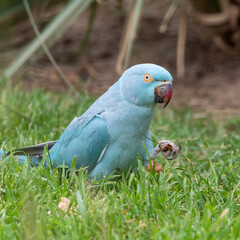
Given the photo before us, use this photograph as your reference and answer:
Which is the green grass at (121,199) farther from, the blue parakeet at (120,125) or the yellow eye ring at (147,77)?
the yellow eye ring at (147,77)

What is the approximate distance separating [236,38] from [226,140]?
2.05 meters

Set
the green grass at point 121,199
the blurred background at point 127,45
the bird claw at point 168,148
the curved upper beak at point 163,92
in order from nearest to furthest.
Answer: the green grass at point 121,199 < the curved upper beak at point 163,92 < the bird claw at point 168,148 < the blurred background at point 127,45

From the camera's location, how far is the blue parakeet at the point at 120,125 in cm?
236

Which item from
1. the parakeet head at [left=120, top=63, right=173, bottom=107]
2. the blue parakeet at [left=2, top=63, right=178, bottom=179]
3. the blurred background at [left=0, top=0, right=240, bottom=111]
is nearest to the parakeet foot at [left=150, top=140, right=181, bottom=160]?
the blue parakeet at [left=2, top=63, right=178, bottom=179]

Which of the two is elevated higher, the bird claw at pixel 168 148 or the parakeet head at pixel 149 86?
the parakeet head at pixel 149 86

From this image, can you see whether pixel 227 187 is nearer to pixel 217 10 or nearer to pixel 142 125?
pixel 142 125

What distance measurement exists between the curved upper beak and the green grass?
343 millimetres

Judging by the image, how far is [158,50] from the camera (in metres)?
5.73

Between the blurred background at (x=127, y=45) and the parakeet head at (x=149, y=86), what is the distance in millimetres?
1849

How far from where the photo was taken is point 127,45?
15.7 feet

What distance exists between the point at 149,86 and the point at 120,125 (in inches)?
9.0

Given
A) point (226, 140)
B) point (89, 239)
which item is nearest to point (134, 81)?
point (89, 239)

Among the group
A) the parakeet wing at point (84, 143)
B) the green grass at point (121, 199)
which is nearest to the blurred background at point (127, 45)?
the green grass at point (121, 199)

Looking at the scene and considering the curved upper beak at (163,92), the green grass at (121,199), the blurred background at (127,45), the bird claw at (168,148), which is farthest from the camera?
the blurred background at (127,45)
